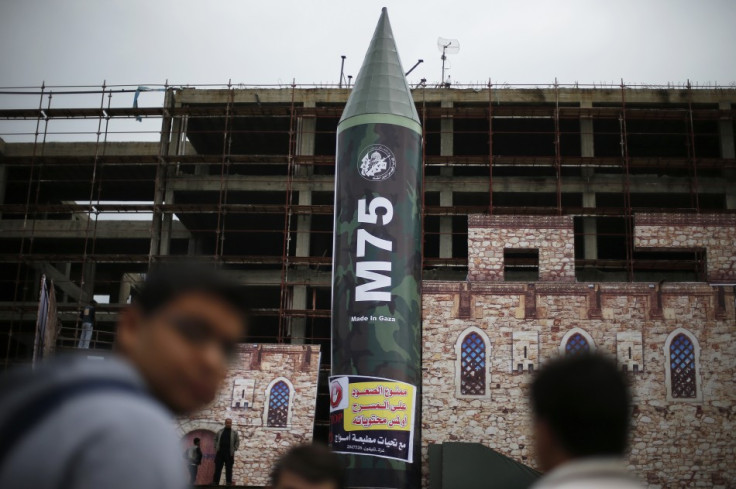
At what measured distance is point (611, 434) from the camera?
2.12 meters

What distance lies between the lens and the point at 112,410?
5.00ft

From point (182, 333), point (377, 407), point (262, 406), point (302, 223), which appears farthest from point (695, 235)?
point (182, 333)

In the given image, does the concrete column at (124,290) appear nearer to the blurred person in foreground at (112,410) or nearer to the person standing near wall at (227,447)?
the person standing near wall at (227,447)

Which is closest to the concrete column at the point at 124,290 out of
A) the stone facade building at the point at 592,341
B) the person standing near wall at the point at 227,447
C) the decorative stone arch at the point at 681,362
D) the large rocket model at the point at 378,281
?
the person standing near wall at the point at 227,447

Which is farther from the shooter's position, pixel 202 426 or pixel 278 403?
pixel 202 426

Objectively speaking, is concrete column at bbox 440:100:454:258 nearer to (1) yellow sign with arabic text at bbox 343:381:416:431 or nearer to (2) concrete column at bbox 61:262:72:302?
(1) yellow sign with arabic text at bbox 343:381:416:431

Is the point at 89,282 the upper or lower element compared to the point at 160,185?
lower

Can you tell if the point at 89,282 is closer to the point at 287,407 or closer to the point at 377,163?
the point at 287,407

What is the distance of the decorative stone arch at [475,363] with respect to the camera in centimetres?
2291

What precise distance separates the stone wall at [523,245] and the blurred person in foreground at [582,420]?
2160 centimetres

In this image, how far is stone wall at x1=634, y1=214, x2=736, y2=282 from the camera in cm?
2366

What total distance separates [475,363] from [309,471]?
19.8 meters

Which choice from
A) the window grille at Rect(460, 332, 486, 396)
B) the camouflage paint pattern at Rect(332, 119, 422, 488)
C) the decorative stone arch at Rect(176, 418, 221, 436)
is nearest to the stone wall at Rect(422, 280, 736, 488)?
the window grille at Rect(460, 332, 486, 396)

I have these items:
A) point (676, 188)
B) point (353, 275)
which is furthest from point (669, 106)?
point (353, 275)
